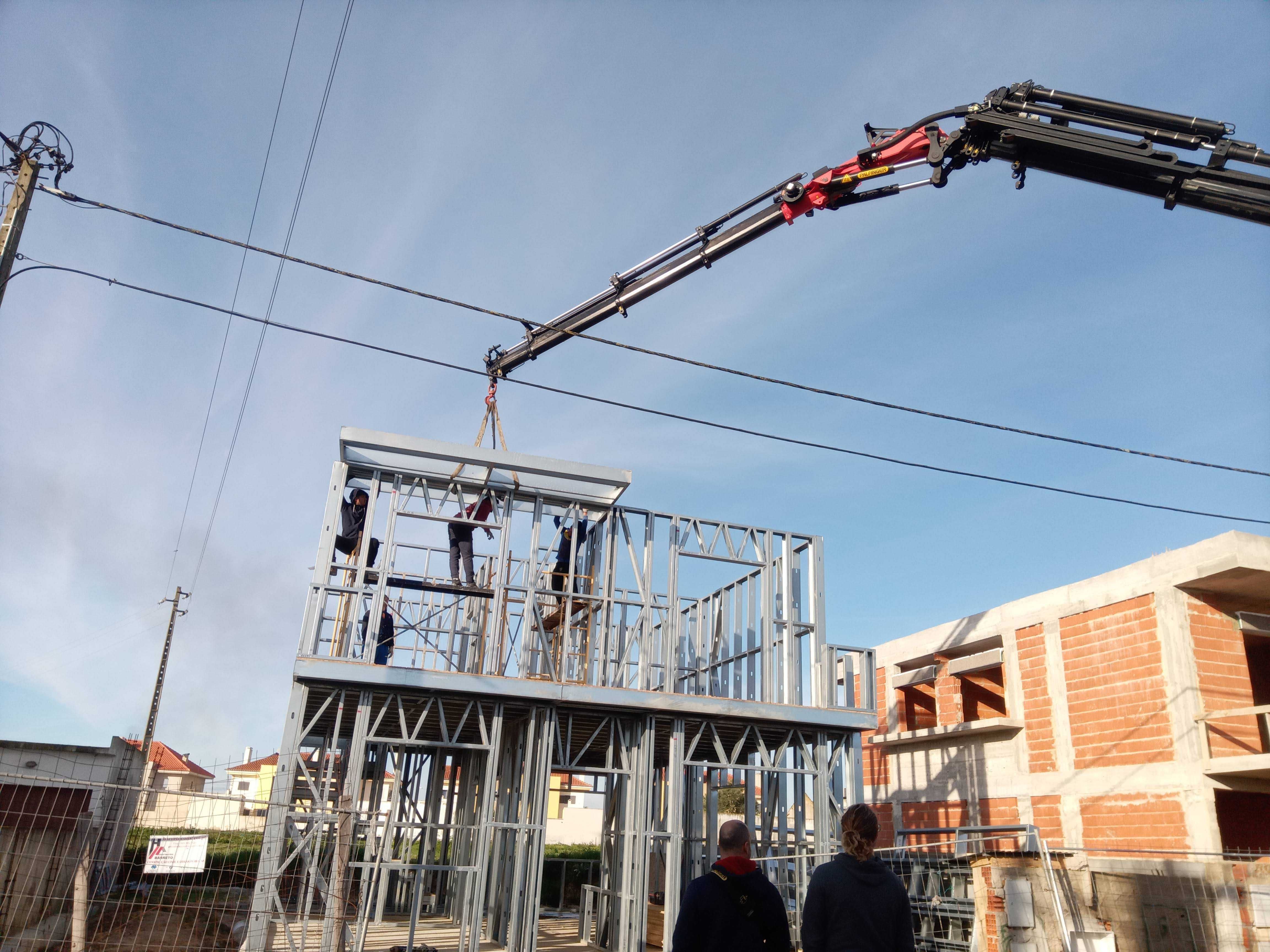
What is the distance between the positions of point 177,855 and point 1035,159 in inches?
502

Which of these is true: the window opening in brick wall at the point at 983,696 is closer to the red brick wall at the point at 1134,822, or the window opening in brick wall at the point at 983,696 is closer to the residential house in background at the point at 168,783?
the red brick wall at the point at 1134,822

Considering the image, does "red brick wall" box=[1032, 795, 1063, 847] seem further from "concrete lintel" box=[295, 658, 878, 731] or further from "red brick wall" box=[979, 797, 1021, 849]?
"concrete lintel" box=[295, 658, 878, 731]

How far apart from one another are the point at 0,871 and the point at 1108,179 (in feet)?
60.3

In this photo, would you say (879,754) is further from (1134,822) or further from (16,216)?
(16,216)

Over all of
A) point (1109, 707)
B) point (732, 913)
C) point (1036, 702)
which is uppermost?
point (1036, 702)

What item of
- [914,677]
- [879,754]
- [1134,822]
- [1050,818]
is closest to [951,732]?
[914,677]

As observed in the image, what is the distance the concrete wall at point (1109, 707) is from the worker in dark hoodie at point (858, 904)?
38.6ft

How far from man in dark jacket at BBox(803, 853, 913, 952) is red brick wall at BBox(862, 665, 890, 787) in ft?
63.5

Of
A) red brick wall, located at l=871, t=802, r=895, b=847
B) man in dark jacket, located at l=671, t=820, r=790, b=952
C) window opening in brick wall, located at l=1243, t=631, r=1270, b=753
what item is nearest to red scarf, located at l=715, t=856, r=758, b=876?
man in dark jacket, located at l=671, t=820, r=790, b=952

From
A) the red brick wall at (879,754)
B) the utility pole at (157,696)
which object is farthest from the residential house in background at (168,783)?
the red brick wall at (879,754)

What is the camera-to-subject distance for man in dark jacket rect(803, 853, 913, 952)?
4.24 m

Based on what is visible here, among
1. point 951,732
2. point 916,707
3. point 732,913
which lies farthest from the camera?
point 916,707

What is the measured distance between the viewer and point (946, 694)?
21.1 m

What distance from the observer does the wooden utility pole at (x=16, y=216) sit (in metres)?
9.50
